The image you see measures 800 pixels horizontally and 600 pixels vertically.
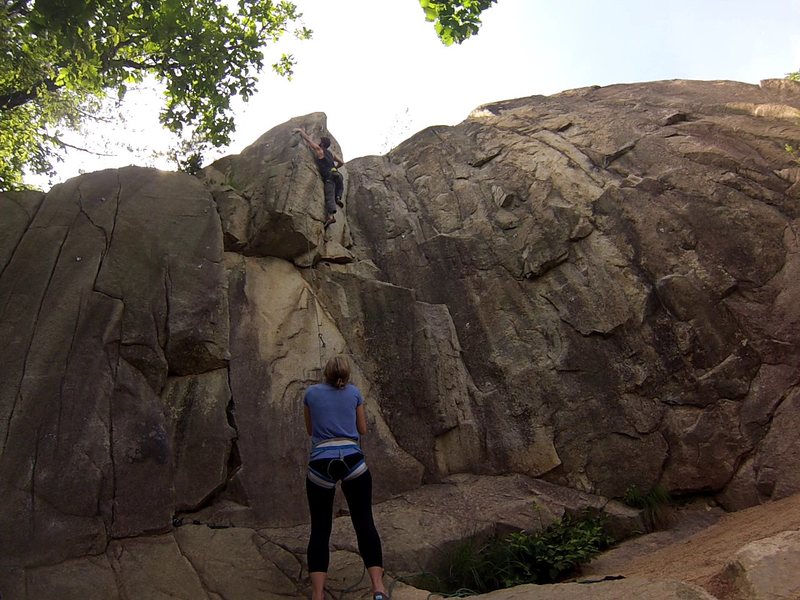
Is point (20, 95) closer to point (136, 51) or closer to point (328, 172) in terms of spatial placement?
point (136, 51)

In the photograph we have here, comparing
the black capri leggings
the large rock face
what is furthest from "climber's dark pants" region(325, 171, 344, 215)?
the black capri leggings

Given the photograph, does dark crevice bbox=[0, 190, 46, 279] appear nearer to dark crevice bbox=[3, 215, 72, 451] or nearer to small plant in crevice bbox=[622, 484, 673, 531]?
dark crevice bbox=[3, 215, 72, 451]

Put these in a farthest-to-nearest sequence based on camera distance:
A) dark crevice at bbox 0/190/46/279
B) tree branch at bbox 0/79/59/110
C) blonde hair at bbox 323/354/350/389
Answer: tree branch at bbox 0/79/59/110 → dark crevice at bbox 0/190/46/279 → blonde hair at bbox 323/354/350/389

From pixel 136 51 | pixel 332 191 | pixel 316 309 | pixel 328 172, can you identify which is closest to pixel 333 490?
pixel 316 309

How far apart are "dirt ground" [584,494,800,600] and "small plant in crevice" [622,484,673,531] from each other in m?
0.18

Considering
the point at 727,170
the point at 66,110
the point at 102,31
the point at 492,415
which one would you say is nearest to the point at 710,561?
the point at 492,415

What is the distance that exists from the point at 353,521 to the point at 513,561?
2733mm

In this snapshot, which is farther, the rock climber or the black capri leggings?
the rock climber

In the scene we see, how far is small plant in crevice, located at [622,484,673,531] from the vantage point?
8.41 metres

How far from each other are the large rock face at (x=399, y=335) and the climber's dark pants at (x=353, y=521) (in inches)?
47.2

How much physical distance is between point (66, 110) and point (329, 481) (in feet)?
58.2

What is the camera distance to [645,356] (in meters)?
9.59

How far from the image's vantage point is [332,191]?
11500mm

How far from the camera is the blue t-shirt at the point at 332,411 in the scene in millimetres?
5617
